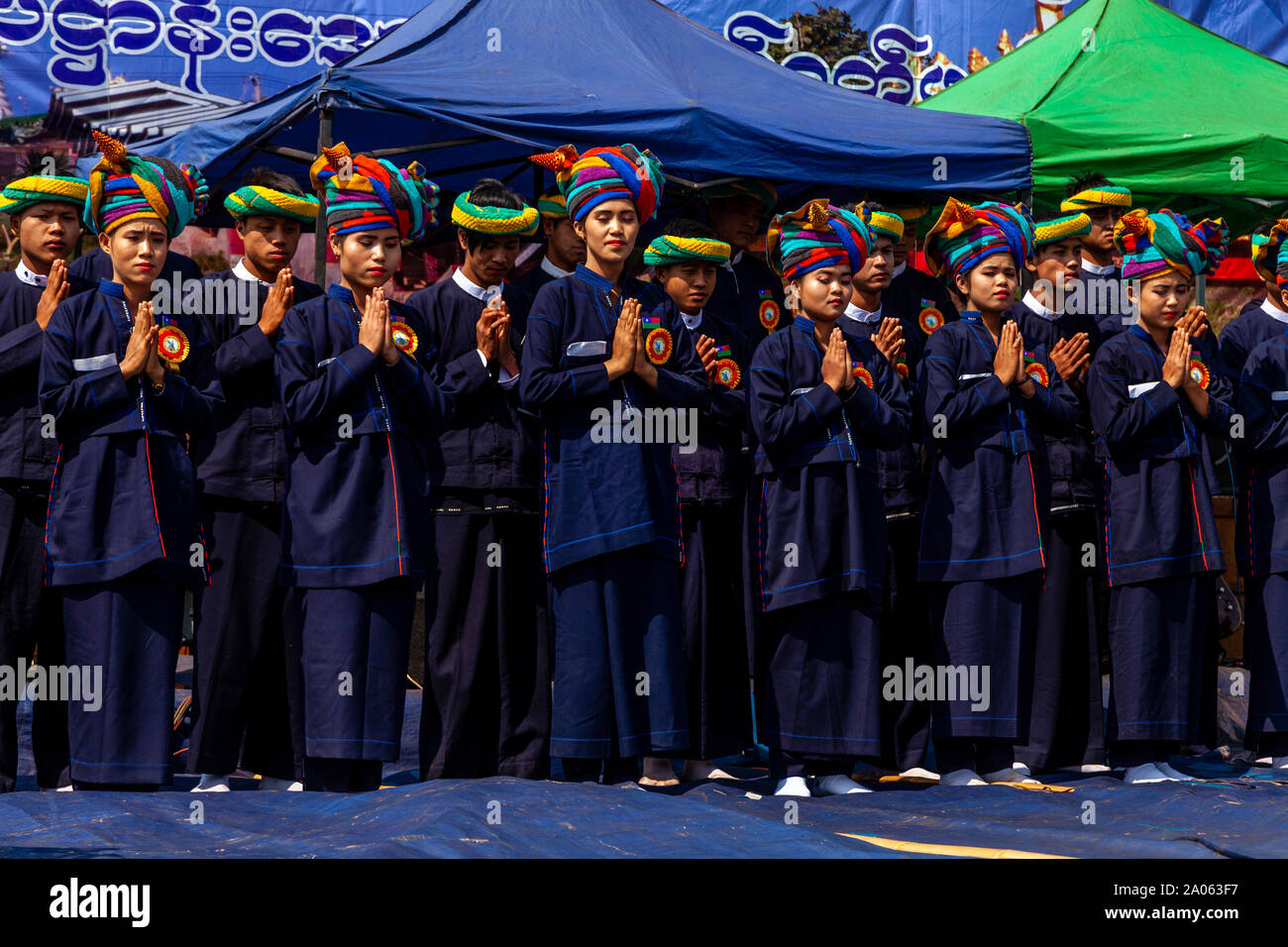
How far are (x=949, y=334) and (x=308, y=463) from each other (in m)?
2.22

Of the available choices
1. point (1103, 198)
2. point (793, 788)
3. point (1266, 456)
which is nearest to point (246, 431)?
point (793, 788)

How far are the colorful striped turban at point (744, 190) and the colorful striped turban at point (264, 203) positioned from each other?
1895 millimetres

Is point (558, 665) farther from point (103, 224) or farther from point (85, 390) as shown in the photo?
point (103, 224)

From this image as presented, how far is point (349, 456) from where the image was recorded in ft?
16.6

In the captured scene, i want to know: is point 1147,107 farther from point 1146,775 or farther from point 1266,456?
point 1146,775

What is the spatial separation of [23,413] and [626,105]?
243cm

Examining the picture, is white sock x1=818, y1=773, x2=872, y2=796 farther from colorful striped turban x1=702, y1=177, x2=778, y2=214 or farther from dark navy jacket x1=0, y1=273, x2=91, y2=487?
dark navy jacket x1=0, y1=273, x2=91, y2=487

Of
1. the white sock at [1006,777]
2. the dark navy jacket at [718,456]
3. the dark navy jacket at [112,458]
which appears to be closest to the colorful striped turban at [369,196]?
the dark navy jacket at [112,458]

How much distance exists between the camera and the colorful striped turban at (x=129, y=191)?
199 inches

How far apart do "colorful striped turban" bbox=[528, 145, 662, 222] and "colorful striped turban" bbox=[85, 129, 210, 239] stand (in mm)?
1231

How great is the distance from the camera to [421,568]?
5.07m

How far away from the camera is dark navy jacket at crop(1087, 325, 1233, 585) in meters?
5.70

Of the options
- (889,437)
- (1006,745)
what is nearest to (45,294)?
(889,437)

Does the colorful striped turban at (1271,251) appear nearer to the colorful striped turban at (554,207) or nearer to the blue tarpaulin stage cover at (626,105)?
the blue tarpaulin stage cover at (626,105)
